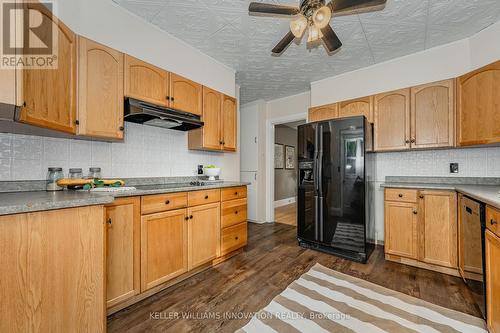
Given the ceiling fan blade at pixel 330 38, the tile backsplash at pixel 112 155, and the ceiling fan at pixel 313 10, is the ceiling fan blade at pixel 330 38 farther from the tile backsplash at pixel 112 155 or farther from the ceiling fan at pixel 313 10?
the tile backsplash at pixel 112 155

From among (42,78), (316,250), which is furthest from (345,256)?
(42,78)

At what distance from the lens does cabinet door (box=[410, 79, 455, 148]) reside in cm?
228

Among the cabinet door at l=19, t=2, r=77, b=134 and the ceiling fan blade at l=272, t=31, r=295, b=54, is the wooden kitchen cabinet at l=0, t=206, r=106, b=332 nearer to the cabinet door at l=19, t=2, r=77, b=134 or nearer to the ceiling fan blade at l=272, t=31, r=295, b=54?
the cabinet door at l=19, t=2, r=77, b=134

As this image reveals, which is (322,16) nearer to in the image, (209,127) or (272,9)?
(272,9)

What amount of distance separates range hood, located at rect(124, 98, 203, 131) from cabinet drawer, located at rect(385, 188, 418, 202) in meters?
2.39

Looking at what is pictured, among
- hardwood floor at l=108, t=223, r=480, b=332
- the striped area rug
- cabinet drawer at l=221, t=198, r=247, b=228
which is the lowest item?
hardwood floor at l=108, t=223, r=480, b=332

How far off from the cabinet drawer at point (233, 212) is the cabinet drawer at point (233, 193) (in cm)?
5

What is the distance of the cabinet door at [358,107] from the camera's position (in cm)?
278

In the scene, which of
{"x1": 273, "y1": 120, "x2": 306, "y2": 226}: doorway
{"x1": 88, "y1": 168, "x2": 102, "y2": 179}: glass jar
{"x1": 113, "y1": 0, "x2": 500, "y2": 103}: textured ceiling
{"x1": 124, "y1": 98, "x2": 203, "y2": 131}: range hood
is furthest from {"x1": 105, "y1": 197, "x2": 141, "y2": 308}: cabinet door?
{"x1": 273, "y1": 120, "x2": 306, "y2": 226}: doorway

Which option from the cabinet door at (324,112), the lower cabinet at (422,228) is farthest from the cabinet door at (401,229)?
the cabinet door at (324,112)

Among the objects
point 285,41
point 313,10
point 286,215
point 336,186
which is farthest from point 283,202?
point 313,10

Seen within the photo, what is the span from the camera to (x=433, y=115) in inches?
93.2

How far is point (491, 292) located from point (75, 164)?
311 cm

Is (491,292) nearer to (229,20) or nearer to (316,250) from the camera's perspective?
(316,250)
